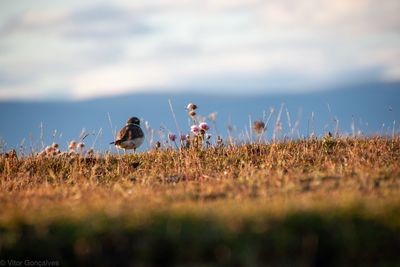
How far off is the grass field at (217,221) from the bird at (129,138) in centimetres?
368

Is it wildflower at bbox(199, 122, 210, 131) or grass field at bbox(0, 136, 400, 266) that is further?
wildflower at bbox(199, 122, 210, 131)

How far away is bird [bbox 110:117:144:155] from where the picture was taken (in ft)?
44.2

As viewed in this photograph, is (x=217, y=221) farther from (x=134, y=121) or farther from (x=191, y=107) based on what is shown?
(x=134, y=121)

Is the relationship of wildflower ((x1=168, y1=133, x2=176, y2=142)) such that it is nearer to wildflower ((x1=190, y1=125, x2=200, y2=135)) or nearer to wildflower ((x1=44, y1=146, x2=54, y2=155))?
wildflower ((x1=190, y1=125, x2=200, y2=135))

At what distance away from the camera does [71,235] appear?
607 cm

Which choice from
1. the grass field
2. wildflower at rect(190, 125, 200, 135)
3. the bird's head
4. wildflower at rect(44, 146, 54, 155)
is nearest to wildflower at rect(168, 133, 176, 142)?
wildflower at rect(190, 125, 200, 135)

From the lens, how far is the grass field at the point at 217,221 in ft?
18.5

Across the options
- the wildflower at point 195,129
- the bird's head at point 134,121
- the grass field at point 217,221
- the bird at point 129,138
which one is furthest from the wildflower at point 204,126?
the grass field at point 217,221

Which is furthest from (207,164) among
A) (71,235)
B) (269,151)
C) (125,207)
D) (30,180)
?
(71,235)

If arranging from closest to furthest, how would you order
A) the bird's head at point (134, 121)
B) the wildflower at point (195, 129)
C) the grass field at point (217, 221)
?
the grass field at point (217, 221) < the wildflower at point (195, 129) < the bird's head at point (134, 121)

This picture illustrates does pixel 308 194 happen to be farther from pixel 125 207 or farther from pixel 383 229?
pixel 125 207

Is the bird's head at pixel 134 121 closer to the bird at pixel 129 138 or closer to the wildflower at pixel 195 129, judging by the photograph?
the bird at pixel 129 138

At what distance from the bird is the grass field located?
3683 millimetres

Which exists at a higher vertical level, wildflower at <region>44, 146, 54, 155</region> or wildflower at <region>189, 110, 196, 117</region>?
wildflower at <region>189, 110, 196, 117</region>
